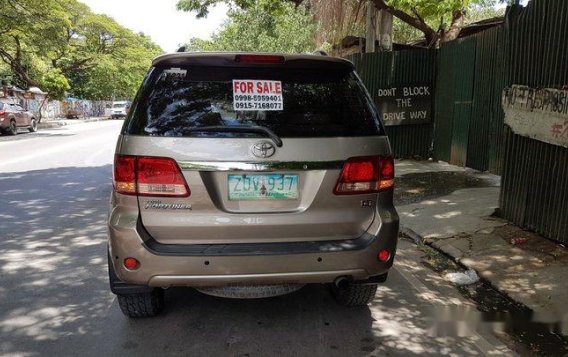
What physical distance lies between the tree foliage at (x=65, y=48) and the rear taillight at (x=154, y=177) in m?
22.4

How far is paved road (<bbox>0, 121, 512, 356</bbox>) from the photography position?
3.22m

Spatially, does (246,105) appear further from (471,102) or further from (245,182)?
(471,102)

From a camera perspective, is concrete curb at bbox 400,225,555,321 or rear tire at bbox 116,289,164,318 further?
concrete curb at bbox 400,225,555,321

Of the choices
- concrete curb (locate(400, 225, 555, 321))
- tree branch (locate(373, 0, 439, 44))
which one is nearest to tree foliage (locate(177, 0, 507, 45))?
tree branch (locate(373, 0, 439, 44))

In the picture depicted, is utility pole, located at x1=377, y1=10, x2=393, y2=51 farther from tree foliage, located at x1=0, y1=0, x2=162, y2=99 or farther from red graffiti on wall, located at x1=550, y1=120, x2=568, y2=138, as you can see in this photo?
tree foliage, located at x1=0, y1=0, x2=162, y2=99

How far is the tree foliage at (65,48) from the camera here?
23.0 metres

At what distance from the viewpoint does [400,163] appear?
35.6 feet

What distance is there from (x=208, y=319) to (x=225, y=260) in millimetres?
872

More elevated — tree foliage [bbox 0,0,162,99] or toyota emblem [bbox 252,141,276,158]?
tree foliage [bbox 0,0,162,99]

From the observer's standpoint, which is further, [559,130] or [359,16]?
[359,16]

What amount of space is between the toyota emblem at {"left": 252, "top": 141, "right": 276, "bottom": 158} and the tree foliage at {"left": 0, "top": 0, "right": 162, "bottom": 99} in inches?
895

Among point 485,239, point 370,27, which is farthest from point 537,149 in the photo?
point 370,27

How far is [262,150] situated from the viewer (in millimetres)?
2934

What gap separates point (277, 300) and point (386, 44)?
9723mm
